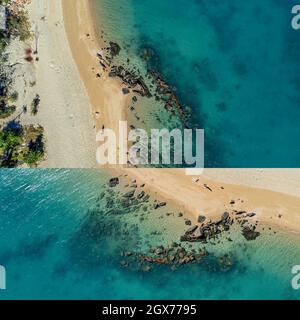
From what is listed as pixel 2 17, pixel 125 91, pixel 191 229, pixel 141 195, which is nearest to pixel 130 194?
pixel 141 195

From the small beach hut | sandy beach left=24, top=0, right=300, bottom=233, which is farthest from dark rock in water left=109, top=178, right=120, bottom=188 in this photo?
the small beach hut

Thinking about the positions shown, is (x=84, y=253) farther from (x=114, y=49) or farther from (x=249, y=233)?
(x=114, y=49)

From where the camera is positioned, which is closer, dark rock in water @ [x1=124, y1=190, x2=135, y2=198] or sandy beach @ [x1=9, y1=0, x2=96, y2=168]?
sandy beach @ [x1=9, y1=0, x2=96, y2=168]

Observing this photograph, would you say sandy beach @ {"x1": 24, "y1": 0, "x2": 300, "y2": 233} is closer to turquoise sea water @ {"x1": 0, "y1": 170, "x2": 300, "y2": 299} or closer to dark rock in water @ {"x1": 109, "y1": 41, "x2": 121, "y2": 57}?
dark rock in water @ {"x1": 109, "y1": 41, "x2": 121, "y2": 57}

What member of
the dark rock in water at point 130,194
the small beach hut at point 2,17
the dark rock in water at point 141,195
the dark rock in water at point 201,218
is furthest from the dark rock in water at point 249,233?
the small beach hut at point 2,17

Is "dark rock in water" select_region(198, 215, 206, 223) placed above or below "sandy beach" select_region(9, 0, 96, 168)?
below

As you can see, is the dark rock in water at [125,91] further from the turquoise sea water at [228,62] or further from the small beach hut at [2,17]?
the small beach hut at [2,17]
